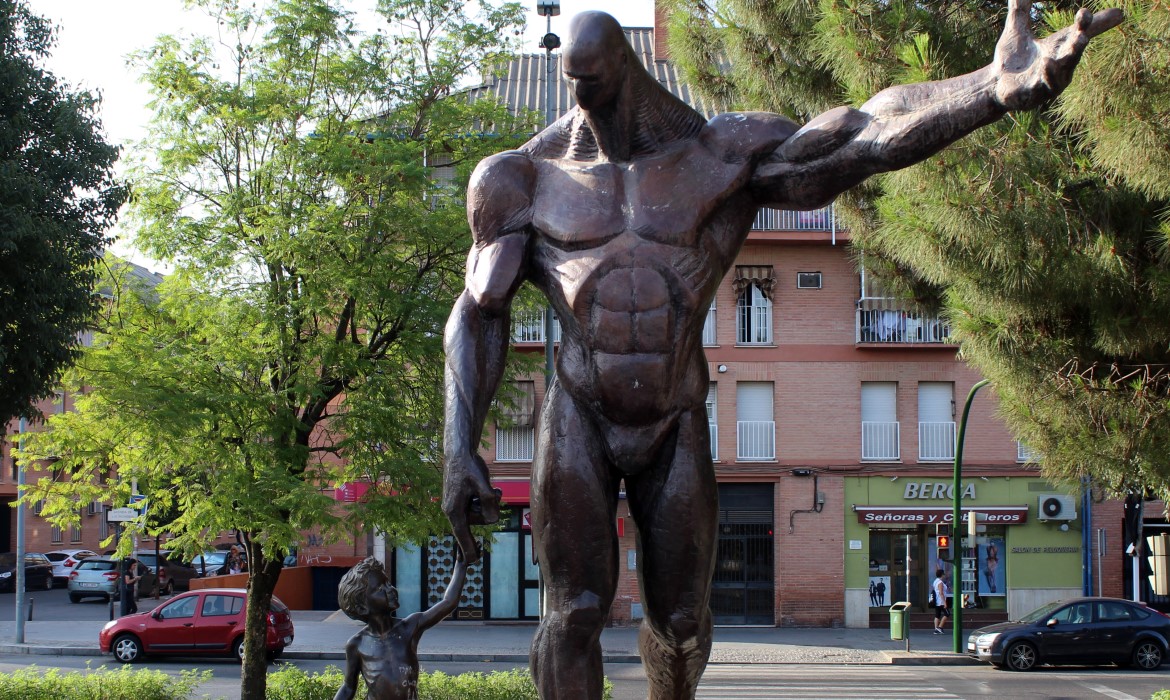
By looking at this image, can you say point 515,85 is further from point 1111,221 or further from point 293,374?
point 1111,221

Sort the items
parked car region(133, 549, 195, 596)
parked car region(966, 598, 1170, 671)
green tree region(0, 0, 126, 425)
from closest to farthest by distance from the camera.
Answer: green tree region(0, 0, 126, 425) → parked car region(966, 598, 1170, 671) → parked car region(133, 549, 195, 596)

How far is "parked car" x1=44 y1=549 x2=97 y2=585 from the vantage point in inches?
1657

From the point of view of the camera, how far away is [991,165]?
25.8 ft

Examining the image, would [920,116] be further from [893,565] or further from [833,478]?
[893,565]

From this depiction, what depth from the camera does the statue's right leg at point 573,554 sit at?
10.9 ft

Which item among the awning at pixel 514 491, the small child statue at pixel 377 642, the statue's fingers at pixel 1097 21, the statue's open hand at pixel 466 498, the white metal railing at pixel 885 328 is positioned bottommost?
the small child statue at pixel 377 642

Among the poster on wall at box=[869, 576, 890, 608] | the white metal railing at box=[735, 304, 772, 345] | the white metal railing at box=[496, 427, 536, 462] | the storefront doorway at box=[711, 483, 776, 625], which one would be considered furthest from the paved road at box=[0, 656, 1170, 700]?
the white metal railing at box=[735, 304, 772, 345]

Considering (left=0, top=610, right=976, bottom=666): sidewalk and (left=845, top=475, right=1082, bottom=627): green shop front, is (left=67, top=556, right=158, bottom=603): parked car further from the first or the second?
(left=845, top=475, right=1082, bottom=627): green shop front

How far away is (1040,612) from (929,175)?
15.7m

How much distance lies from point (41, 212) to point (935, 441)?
73.0ft

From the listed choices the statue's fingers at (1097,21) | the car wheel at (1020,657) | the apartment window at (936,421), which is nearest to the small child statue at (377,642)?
the statue's fingers at (1097,21)

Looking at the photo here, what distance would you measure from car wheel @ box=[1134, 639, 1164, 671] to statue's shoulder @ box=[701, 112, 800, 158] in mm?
20450

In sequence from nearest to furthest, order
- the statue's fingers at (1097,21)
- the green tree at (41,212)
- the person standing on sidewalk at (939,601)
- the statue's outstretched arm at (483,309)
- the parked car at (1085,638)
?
the statue's fingers at (1097,21) → the statue's outstretched arm at (483,309) → the green tree at (41,212) → the parked car at (1085,638) → the person standing on sidewalk at (939,601)

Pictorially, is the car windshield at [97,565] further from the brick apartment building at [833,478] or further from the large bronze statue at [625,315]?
the large bronze statue at [625,315]
